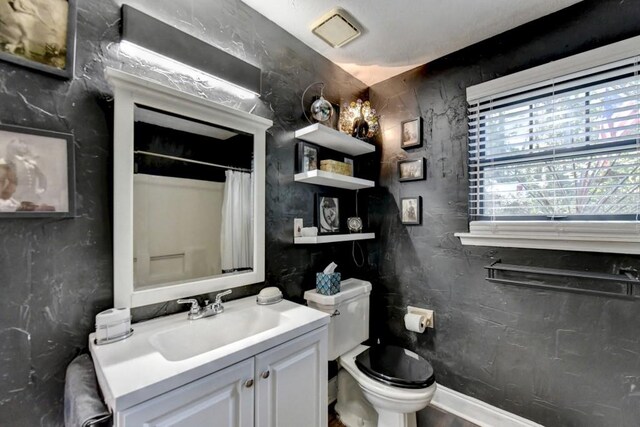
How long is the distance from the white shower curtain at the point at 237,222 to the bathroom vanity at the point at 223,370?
225 mm

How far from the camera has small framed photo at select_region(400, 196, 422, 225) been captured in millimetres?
1983

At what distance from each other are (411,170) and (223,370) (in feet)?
5.68

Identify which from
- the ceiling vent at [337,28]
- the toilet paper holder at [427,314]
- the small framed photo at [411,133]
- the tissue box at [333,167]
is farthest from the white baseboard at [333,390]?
the ceiling vent at [337,28]

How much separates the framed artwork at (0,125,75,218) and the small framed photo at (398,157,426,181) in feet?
6.19

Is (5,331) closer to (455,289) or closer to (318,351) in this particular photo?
(318,351)

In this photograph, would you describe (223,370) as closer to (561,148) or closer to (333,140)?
(333,140)

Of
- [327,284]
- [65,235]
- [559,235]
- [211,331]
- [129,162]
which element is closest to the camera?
[65,235]

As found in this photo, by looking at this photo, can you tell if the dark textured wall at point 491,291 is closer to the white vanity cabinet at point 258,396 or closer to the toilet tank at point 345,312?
the toilet tank at point 345,312

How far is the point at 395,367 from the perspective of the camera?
156cm

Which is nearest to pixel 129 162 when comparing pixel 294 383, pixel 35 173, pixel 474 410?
pixel 35 173

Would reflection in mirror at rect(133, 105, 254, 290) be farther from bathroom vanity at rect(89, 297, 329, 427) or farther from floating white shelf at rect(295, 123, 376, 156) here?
floating white shelf at rect(295, 123, 376, 156)

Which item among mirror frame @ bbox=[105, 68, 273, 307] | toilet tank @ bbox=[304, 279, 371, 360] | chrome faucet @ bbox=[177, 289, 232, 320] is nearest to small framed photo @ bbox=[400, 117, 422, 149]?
toilet tank @ bbox=[304, 279, 371, 360]

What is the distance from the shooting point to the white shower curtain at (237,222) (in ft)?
4.65

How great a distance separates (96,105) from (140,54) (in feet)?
1.00
